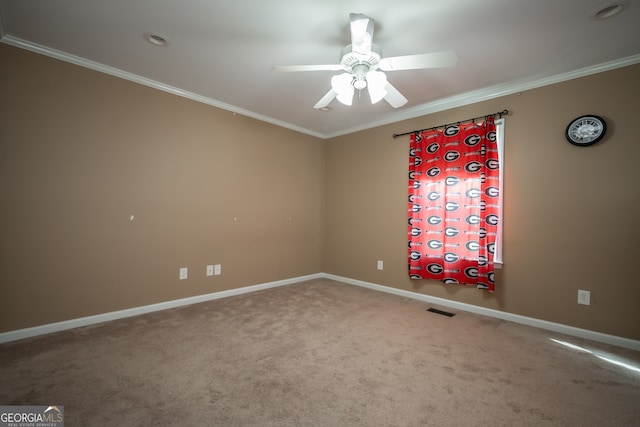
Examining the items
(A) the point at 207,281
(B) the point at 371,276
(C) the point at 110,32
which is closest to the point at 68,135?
(C) the point at 110,32

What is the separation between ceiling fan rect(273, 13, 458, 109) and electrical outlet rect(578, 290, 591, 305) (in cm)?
246

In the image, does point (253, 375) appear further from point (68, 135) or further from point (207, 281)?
point (68, 135)

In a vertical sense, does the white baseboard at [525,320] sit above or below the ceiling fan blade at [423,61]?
below

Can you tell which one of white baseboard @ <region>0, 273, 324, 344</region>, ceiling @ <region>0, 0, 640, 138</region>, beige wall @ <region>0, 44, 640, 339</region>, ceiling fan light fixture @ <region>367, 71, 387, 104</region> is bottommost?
white baseboard @ <region>0, 273, 324, 344</region>

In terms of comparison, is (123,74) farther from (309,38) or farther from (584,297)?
(584,297)

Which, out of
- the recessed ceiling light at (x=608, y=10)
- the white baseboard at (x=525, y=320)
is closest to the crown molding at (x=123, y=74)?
the white baseboard at (x=525, y=320)

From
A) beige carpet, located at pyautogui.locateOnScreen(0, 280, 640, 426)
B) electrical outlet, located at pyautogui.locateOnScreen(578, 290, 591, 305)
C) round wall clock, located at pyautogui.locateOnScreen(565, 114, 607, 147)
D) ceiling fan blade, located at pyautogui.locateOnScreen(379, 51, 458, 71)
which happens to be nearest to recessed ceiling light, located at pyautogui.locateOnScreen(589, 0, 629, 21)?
round wall clock, located at pyautogui.locateOnScreen(565, 114, 607, 147)

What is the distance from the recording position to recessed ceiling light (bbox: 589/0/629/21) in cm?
183

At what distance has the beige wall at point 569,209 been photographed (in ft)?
7.98

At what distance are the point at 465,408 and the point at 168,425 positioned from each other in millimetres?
1616

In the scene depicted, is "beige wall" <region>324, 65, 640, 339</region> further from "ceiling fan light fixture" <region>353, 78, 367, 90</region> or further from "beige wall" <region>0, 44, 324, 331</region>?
"beige wall" <region>0, 44, 324, 331</region>

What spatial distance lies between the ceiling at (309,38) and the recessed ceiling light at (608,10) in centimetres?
2

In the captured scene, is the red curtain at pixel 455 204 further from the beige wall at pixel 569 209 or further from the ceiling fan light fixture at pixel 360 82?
the ceiling fan light fixture at pixel 360 82

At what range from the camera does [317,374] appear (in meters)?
1.92
